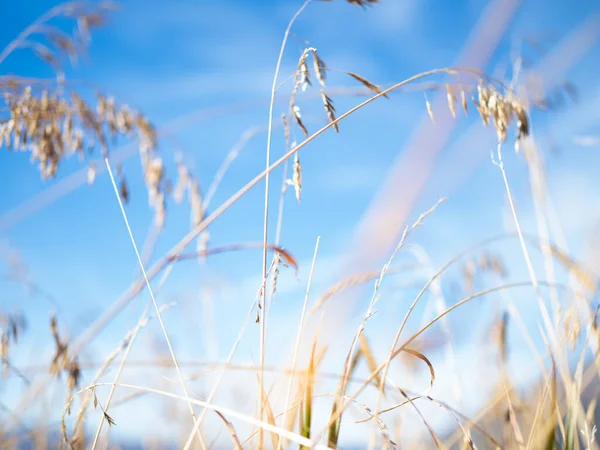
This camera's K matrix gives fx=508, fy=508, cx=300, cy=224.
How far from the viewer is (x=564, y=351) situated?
4.24 ft

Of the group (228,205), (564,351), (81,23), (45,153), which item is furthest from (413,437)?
(81,23)

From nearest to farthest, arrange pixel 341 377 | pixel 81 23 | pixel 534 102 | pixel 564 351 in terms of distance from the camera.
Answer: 1. pixel 341 377
2. pixel 564 351
3. pixel 534 102
4. pixel 81 23

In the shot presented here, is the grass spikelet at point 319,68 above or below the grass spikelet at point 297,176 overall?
above

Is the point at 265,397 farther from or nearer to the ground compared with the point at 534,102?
nearer to the ground

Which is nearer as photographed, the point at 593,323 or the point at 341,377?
the point at 341,377

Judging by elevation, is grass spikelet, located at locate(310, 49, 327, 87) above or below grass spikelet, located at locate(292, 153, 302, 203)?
above

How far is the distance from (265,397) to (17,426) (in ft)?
4.36

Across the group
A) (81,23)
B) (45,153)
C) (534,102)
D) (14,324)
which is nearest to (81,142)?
(45,153)

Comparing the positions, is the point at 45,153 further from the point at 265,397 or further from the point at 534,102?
the point at 534,102

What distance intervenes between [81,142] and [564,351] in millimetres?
2119

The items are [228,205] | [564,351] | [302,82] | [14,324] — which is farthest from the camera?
[14,324]

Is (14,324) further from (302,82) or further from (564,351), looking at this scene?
(564,351)

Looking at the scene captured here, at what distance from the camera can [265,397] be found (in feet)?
3.44

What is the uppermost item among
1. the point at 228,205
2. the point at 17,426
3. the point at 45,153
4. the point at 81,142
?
the point at 81,142
